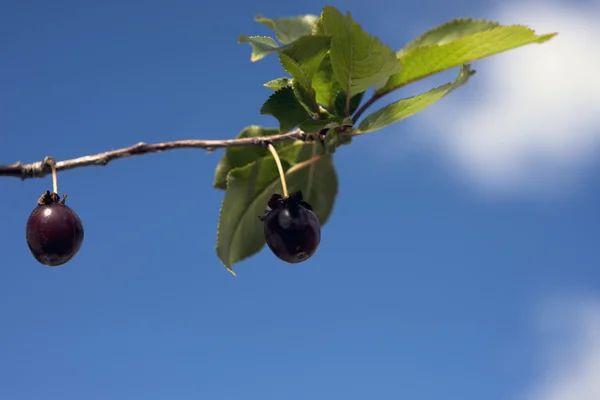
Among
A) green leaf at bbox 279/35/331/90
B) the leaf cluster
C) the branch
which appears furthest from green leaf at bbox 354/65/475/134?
the branch

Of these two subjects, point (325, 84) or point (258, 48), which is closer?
point (258, 48)

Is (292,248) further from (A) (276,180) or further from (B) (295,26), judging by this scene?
(B) (295,26)

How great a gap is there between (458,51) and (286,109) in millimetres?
534

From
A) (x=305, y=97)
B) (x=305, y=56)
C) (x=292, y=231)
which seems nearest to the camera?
(x=305, y=56)

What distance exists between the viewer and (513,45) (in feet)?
5.93

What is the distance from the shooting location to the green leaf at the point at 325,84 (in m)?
2.02

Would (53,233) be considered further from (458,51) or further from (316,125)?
(458,51)

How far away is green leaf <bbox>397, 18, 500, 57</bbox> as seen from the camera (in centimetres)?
193

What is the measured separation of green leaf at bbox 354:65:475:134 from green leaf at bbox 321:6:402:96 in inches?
4.2

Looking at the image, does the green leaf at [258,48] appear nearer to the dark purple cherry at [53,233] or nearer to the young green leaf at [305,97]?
the young green leaf at [305,97]

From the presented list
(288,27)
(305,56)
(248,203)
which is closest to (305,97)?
(305,56)

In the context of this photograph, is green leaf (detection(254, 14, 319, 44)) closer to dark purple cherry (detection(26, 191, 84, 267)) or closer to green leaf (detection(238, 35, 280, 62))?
green leaf (detection(238, 35, 280, 62))

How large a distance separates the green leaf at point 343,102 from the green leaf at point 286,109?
0.38ft

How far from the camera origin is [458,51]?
1868 mm
